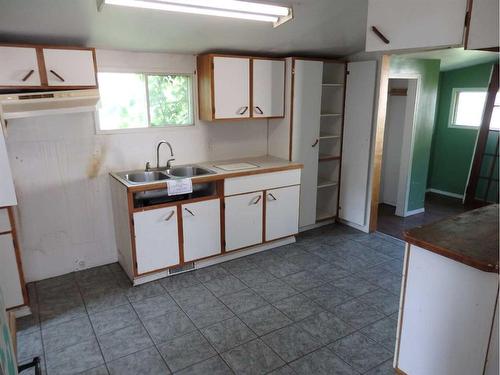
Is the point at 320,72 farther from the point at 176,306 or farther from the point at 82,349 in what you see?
the point at 82,349

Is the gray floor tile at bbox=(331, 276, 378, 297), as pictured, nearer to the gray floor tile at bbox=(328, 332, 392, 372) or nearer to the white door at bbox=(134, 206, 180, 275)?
the gray floor tile at bbox=(328, 332, 392, 372)

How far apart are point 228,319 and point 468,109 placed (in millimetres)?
4827

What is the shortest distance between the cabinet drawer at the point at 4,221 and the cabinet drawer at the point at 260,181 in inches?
67.1

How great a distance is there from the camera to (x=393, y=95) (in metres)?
5.01

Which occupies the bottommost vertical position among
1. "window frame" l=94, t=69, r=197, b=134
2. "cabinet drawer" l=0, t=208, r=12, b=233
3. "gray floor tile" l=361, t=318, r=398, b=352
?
"gray floor tile" l=361, t=318, r=398, b=352

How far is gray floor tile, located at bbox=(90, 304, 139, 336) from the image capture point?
101 inches

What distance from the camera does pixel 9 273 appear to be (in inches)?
102

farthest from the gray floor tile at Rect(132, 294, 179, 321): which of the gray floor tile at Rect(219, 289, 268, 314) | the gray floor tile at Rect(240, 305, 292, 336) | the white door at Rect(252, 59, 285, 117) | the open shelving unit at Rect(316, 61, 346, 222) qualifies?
the open shelving unit at Rect(316, 61, 346, 222)

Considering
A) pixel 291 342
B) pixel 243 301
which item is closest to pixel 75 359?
pixel 243 301

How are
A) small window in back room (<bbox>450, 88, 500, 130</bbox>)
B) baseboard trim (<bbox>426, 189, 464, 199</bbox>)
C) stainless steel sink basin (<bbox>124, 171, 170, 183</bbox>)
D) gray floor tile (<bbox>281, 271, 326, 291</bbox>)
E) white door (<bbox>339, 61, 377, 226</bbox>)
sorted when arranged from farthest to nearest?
baseboard trim (<bbox>426, 189, 464, 199</bbox>) → small window in back room (<bbox>450, 88, 500, 130</bbox>) → white door (<bbox>339, 61, 377, 226</bbox>) → stainless steel sink basin (<bbox>124, 171, 170, 183</bbox>) → gray floor tile (<bbox>281, 271, 326, 291</bbox>)

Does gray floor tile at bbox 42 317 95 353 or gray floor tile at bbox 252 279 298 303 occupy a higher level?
gray floor tile at bbox 252 279 298 303

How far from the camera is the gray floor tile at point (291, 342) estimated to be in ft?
7.55

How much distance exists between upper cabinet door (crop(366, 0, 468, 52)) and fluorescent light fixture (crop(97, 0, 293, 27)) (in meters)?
0.99

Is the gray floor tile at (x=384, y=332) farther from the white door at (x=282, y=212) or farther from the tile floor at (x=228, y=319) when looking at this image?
the white door at (x=282, y=212)
